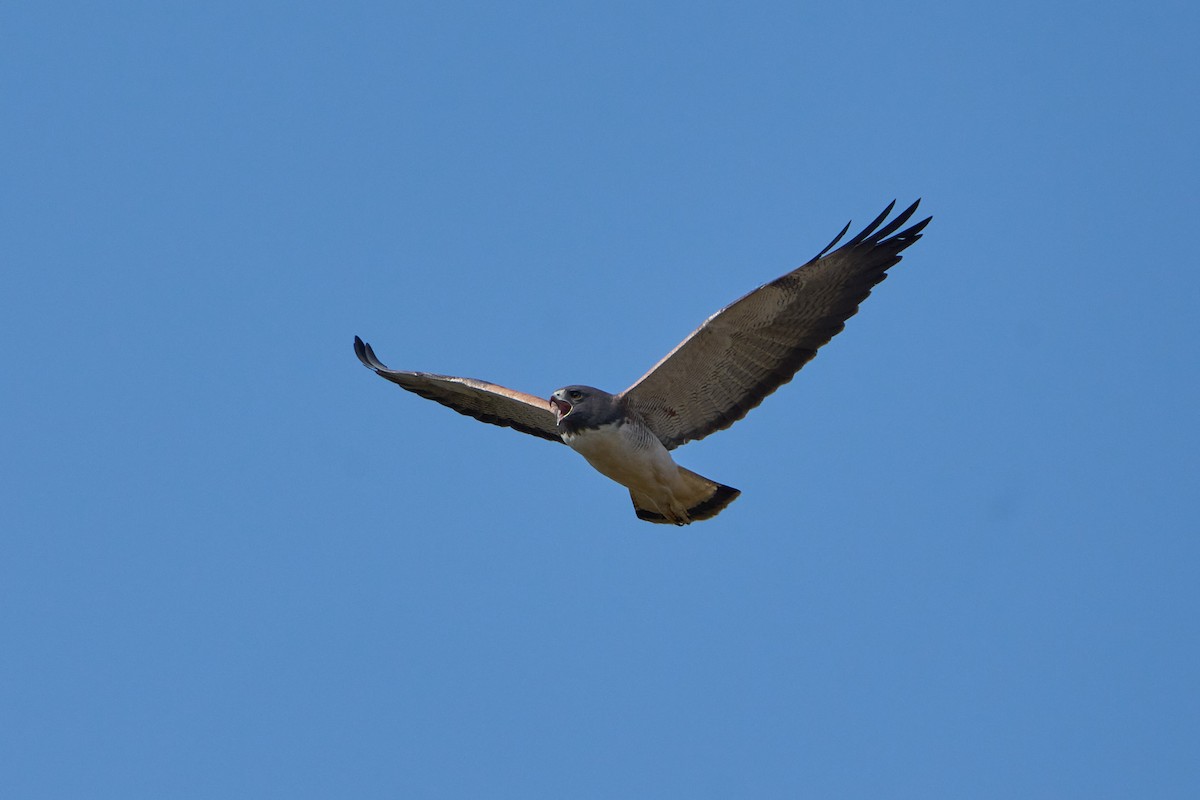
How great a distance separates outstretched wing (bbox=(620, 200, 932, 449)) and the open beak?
56 centimetres

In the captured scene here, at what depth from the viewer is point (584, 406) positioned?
1402 centimetres

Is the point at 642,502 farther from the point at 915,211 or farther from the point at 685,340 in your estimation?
the point at 915,211

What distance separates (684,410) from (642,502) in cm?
96

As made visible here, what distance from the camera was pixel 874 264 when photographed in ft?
46.2

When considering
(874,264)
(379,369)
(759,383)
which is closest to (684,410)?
(759,383)

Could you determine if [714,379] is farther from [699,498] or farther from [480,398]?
[480,398]

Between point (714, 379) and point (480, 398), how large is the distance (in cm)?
253

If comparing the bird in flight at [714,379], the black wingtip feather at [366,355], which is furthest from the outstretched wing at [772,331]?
the black wingtip feather at [366,355]

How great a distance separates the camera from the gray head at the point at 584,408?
1398 centimetres

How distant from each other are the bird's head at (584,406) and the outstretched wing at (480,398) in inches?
36.3

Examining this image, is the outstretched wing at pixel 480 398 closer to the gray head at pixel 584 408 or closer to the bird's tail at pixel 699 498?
the gray head at pixel 584 408

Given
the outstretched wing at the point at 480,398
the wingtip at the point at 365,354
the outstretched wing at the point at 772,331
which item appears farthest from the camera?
the wingtip at the point at 365,354

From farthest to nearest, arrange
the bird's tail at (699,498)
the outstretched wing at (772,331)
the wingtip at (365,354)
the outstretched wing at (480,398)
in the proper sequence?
1. the wingtip at (365,354)
2. the outstretched wing at (480,398)
3. the bird's tail at (699,498)
4. the outstretched wing at (772,331)

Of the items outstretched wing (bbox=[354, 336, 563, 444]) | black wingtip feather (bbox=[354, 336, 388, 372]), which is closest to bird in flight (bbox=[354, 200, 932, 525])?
outstretched wing (bbox=[354, 336, 563, 444])
